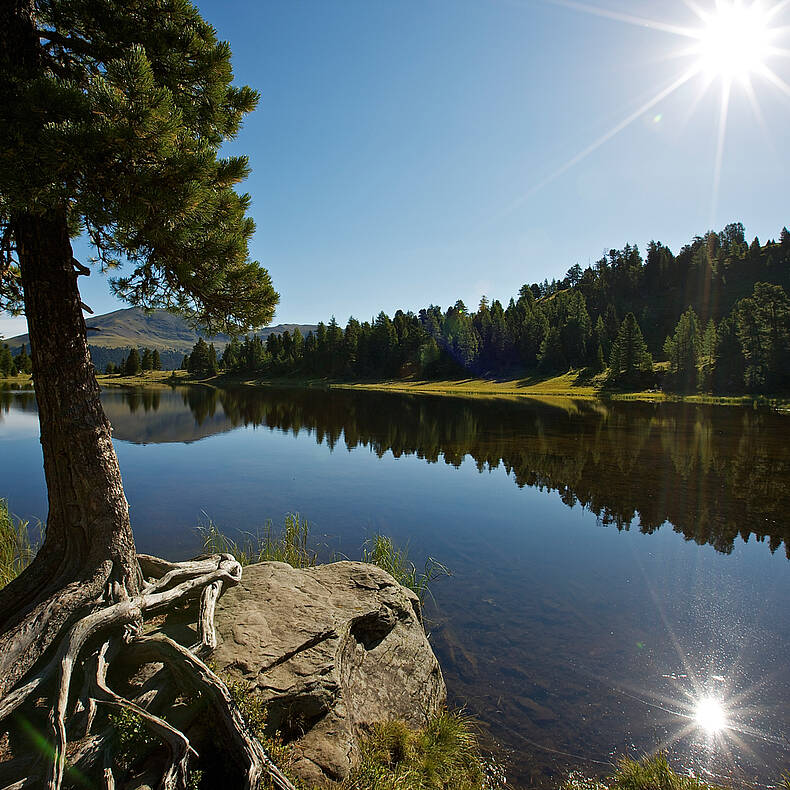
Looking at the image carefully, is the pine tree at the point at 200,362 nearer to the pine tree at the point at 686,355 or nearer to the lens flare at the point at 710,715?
the pine tree at the point at 686,355

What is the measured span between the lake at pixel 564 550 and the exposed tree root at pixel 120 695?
151 inches

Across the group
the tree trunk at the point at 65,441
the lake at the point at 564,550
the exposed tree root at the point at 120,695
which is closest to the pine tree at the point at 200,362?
the lake at the point at 564,550

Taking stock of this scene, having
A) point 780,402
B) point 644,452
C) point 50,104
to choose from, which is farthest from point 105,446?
point 780,402

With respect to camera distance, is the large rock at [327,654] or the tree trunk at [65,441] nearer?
the large rock at [327,654]

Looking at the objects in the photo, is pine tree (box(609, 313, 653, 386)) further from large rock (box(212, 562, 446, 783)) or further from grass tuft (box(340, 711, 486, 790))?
grass tuft (box(340, 711, 486, 790))

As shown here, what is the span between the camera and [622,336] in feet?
312

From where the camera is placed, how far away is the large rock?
5055 millimetres

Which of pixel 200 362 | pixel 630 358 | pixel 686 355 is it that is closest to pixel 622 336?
pixel 630 358

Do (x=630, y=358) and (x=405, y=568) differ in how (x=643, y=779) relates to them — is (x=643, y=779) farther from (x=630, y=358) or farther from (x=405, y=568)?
(x=630, y=358)

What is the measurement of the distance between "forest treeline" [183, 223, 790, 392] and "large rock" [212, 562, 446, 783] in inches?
3438

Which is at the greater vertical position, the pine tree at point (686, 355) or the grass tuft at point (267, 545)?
the pine tree at point (686, 355)

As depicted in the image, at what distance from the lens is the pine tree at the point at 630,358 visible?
306 feet

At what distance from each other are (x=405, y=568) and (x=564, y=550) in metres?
5.38

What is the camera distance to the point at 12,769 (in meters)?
3.79
